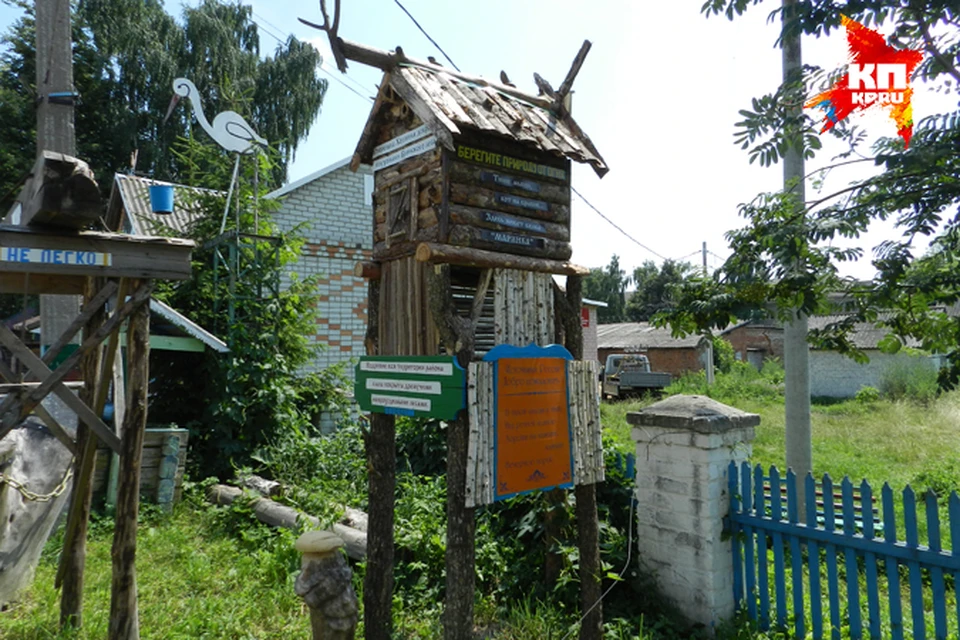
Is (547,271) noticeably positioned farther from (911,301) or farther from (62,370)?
(62,370)

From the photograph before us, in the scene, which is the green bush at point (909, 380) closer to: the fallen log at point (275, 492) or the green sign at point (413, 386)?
the fallen log at point (275, 492)

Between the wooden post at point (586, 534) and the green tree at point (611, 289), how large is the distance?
151ft

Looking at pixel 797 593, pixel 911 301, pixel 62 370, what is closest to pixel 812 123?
pixel 911 301

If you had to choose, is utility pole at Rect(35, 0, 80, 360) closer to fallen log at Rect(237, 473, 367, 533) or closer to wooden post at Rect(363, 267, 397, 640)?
fallen log at Rect(237, 473, 367, 533)

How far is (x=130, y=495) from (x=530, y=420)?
2721mm

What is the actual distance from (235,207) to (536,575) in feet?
24.6

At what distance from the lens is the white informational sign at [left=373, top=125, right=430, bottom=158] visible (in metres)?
3.87

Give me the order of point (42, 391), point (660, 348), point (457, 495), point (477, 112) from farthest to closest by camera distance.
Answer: point (660, 348) → point (477, 112) → point (42, 391) → point (457, 495)

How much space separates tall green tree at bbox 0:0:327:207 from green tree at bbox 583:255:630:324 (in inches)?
1336

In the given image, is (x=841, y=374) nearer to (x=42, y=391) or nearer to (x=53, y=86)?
(x=53, y=86)

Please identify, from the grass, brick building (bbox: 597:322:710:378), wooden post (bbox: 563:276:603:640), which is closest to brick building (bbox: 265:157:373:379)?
the grass

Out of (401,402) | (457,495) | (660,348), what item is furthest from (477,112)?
(660,348)

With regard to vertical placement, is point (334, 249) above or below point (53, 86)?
below

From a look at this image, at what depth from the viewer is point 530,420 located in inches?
150
